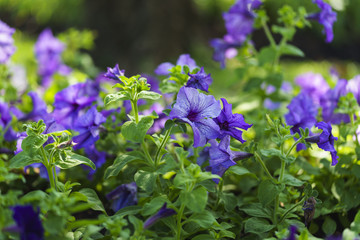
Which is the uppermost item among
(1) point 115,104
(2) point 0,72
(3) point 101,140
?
(2) point 0,72

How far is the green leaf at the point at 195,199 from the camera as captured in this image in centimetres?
77

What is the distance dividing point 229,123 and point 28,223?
1.48ft

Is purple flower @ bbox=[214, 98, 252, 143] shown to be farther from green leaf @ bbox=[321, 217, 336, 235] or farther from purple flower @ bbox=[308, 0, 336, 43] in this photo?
purple flower @ bbox=[308, 0, 336, 43]

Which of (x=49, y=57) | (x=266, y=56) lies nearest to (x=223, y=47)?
(x=266, y=56)

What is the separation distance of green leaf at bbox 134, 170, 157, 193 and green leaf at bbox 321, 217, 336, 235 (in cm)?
45

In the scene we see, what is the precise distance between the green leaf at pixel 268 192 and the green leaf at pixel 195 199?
0.19 meters

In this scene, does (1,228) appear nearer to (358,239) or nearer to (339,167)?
(358,239)

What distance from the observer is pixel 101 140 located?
122cm

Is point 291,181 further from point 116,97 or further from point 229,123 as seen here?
point 116,97

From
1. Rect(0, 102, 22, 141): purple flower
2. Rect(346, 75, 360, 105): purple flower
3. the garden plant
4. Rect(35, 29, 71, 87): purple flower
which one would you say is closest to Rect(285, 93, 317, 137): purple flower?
the garden plant

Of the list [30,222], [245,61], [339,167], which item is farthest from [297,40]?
A: [30,222]

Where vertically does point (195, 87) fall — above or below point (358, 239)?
above

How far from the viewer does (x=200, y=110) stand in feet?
2.93

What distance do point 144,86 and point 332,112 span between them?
2.15ft
